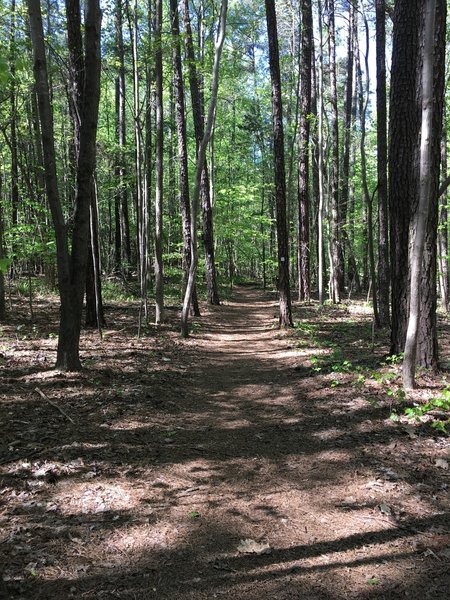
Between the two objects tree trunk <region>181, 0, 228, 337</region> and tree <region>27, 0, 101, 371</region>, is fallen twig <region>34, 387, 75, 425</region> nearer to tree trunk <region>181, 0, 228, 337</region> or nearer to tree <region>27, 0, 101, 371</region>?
tree <region>27, 0, 101, 371</region>

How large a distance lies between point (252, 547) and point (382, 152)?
9.84 meters

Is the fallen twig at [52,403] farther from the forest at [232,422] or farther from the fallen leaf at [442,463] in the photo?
the fallen leaf at [442,463]

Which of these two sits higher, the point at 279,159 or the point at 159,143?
the point at 159,143

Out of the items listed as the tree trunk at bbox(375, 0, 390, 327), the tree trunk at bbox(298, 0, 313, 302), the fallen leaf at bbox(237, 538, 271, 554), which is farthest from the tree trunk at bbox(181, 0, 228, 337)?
the fallen leaf at bbox(237, 538, 271, 554)

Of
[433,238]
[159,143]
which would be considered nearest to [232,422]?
[433,238]

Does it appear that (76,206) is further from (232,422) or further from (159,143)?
(159,143)

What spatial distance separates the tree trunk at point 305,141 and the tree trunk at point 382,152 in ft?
12.9

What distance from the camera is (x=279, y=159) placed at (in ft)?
38.5

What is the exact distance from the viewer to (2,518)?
3.20 meters

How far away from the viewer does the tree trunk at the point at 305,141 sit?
50.5 ft

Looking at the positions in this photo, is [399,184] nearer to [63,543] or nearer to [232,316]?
[63,543]

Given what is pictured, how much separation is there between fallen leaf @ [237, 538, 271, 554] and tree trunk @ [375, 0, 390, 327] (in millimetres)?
8692

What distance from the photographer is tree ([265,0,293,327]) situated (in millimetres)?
11250

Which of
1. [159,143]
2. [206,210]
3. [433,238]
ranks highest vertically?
[159,143]
